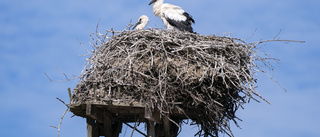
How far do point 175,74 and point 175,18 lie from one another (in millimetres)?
2514

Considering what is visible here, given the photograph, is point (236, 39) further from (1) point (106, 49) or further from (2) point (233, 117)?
(1) point (106, 49)

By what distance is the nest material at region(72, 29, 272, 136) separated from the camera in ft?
25.3

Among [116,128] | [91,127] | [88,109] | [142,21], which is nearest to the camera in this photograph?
[88,109]

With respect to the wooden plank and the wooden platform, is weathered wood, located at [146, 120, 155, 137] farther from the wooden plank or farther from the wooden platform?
the wooden plank

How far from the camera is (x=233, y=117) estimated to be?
856cm

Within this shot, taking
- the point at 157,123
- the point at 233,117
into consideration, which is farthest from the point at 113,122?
the point at 233,117

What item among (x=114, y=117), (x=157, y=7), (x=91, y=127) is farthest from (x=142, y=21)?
(x=91, y=127)

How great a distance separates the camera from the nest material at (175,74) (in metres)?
7.71

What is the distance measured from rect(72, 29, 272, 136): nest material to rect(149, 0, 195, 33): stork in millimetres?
1475

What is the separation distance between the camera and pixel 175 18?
10.1m

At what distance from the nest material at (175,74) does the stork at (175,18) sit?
1.47 metres

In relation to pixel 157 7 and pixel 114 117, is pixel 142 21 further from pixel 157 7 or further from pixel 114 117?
pixel 114 117

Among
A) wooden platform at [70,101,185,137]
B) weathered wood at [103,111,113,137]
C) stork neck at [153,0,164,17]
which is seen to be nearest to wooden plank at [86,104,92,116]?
wooden platform at [70,101,185,137]

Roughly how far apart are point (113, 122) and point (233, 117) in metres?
2.02
